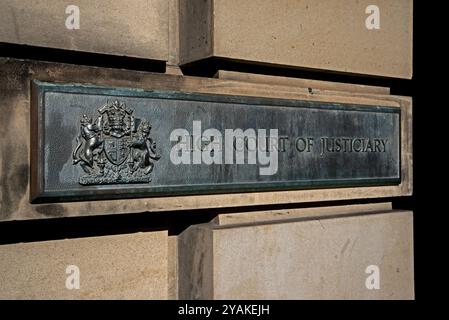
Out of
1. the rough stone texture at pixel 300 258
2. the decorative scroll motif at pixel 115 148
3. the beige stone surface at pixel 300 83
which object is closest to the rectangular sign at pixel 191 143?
the decorative scroll motif at pixel 115 148

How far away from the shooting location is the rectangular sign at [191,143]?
297 cm

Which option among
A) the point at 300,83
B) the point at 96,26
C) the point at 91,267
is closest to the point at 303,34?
the point at 300,83

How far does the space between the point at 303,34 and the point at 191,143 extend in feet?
3.94


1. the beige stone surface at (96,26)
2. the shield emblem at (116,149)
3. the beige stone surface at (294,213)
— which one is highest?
the beige stone surface at (96,26)

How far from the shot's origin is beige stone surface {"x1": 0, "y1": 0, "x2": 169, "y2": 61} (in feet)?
9.93

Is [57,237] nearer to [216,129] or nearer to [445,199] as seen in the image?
[216,129]

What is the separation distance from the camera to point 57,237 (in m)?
3.21

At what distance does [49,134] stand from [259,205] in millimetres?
1478

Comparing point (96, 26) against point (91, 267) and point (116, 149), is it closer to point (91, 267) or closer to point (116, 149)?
point (116, 149)

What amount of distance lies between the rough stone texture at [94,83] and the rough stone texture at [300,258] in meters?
0.18

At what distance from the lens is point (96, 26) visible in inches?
129

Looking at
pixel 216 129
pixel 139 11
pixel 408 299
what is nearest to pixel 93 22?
pixel 139 11

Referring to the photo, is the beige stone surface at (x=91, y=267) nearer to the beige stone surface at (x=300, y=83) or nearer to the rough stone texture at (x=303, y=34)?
the beige stone surface at (x=300, y=83)

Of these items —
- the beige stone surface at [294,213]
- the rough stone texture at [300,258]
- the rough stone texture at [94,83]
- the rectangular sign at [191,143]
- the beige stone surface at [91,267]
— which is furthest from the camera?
the beige stone surface at [294,213]
